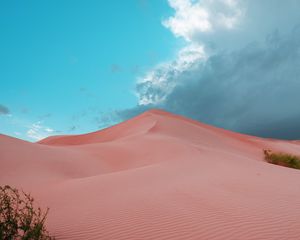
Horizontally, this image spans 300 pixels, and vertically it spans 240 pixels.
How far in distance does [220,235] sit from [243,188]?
14.4 ft

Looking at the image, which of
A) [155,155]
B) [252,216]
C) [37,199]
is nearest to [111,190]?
[37,199]

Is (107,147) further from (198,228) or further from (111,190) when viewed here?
(198,228)

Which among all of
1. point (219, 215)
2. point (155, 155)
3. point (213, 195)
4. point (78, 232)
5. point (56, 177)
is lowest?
point (78, 232)

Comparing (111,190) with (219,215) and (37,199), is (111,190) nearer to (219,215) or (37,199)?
(37,199)

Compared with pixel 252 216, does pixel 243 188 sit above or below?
above

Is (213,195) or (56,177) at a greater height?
(56,177)

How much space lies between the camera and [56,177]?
14648mm

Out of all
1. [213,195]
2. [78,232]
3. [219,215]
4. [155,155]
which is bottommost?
[78,232]

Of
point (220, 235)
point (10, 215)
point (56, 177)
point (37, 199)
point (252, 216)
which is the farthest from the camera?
point (56, 177)

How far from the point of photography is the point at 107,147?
925 inches

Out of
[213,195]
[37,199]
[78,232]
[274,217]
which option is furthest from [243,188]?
[37,199]

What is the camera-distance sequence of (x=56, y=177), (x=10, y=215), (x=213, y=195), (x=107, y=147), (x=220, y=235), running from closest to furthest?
(x=10, y=215) → (x=220, y=235) → (x=213, y=195) → (x=56, y=177) → (x=107, y=147)

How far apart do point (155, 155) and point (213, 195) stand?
1116 centimetres

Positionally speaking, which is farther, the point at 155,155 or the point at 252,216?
the point at 155,155
